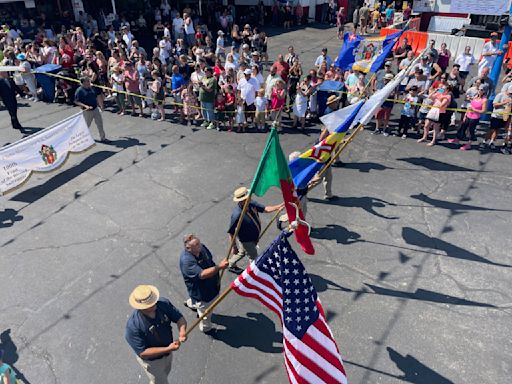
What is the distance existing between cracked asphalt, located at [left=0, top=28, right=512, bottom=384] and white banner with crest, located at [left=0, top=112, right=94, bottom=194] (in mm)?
406

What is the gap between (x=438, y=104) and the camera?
10.7 metres

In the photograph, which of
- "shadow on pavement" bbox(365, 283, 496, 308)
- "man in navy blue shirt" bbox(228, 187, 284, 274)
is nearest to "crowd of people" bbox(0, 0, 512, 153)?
"man in navy blue shirt" bbox(228, 187, 284, 274)

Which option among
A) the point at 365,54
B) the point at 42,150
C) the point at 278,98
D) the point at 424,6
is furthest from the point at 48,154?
the point at 424,6

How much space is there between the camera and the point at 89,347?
18.4ft

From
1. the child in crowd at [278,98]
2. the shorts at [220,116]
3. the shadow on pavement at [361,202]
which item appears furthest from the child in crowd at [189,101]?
the shadow on pavement at [361,202]

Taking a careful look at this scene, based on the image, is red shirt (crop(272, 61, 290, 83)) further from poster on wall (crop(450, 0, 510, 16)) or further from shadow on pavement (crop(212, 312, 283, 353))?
shadow on pavement (crop(212, 312, 283, 353))

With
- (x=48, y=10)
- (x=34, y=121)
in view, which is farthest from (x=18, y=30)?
(x=34, y=121)

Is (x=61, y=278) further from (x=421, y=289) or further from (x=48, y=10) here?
(x=48, y=10)

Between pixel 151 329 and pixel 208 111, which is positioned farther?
pixel 208 111

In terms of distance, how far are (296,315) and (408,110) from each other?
8.68 meters

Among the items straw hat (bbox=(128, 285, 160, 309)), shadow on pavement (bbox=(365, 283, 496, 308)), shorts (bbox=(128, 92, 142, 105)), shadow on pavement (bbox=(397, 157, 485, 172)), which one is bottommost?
shadow on pavement (bbox=(365, 283, 496, 308))

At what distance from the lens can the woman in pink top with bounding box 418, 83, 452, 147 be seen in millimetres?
10586

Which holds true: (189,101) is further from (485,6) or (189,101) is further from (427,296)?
(485,6)

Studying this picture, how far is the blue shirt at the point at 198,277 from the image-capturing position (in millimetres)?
5012
